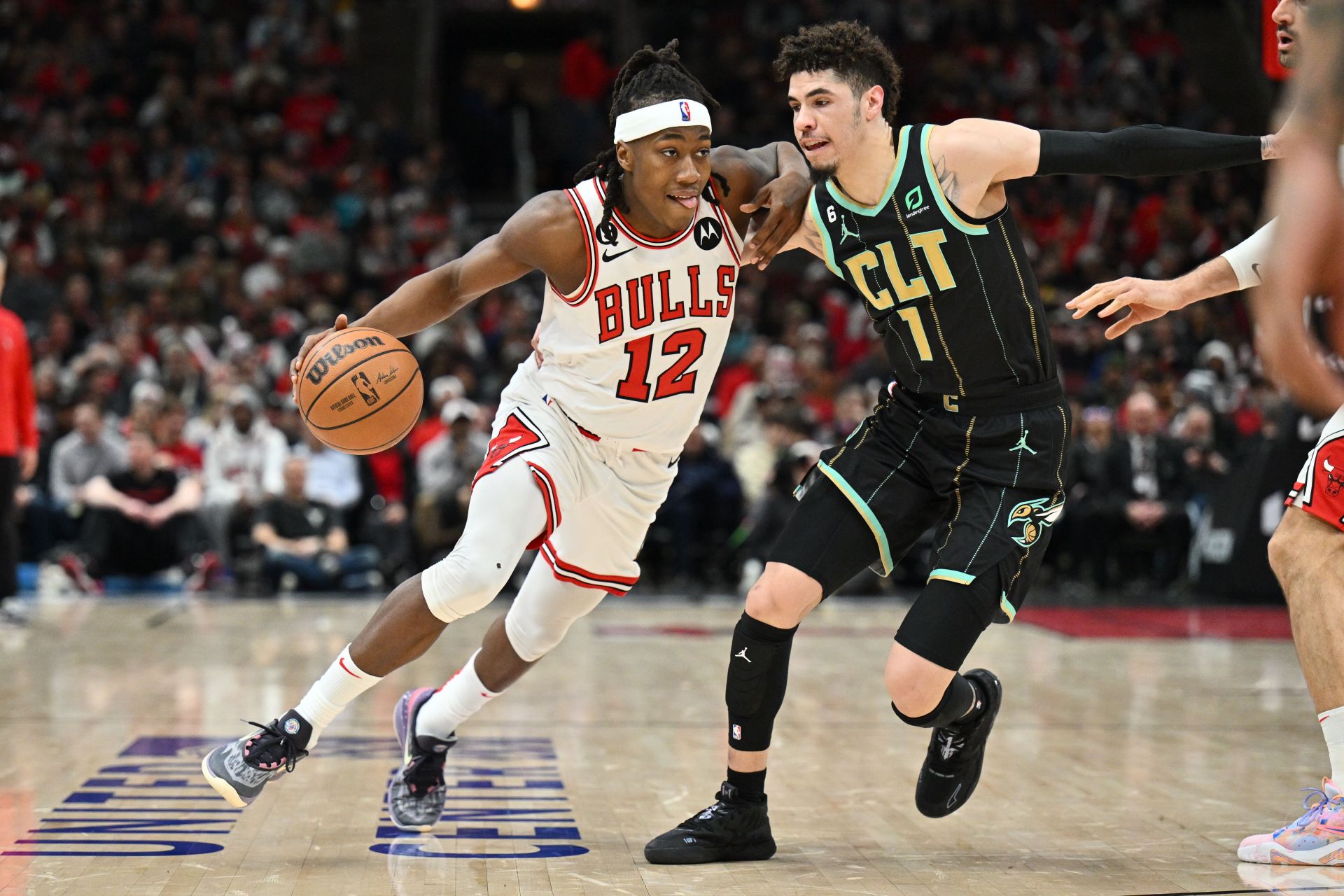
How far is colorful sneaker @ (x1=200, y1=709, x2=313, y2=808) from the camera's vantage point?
3951 mm

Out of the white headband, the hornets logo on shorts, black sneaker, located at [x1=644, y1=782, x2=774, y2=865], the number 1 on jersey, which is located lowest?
black sneaker, located at [x1=644, y1=782, x2=774, y2=865]

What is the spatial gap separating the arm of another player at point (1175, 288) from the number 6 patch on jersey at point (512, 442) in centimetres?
154

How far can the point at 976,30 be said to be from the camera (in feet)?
63.4

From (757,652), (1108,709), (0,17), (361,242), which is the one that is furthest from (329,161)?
(757,652)

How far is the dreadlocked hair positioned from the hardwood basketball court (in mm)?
1816

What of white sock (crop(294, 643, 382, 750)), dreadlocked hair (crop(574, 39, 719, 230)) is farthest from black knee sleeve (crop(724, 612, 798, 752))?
dreadlocked hair (crop(574, 39, 719, 230))

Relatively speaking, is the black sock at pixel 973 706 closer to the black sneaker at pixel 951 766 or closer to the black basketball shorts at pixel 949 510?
the black sneaker at pixel 951 766

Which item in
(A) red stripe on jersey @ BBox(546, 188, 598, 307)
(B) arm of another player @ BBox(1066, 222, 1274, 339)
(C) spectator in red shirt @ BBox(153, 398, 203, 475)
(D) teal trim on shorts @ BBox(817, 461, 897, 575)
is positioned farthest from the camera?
(C) spectator in red shirt @ BBox(153, 398, 203, 475)

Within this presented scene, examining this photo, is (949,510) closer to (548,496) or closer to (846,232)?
(846,232)

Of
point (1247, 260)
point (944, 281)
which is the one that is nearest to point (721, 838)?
point (944, 281)

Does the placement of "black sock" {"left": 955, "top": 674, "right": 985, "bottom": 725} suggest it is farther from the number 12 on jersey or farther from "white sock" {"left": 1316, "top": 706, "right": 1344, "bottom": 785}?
the number 12 on jersey

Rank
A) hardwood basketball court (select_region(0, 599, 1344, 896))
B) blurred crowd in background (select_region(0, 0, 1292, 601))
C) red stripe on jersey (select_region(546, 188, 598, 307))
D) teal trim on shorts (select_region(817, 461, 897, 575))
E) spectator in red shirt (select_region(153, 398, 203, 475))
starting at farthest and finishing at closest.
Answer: spectator in red shirt (select_region(153, 398, 203, 475)) → blurred crowd in background (select_region(0, 0, 1292, 601)) → red stripe on jersey (select_region(546, 188, 598, 307)) → teal trim on shorts (select_region(817, 461, 897, 575)) → hardwood basketball court (select_region(0, 599, 1344, 896))

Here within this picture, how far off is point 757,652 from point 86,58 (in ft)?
54.3

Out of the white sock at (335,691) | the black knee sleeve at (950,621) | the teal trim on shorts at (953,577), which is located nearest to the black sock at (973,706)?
the black knee sleeve at (950,621)
